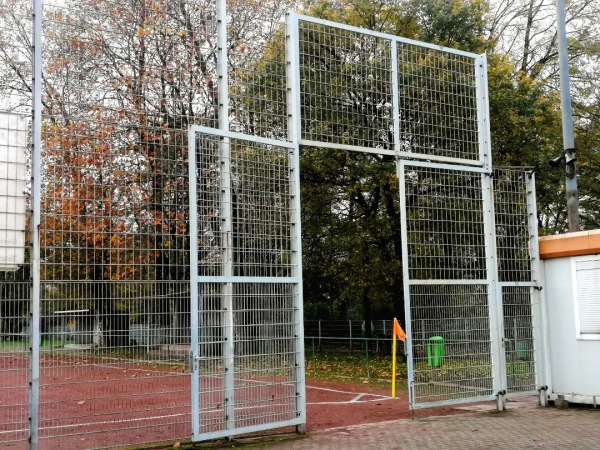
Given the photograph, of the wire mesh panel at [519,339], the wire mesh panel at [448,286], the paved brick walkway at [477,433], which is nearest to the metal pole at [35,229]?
the paved brick walkway at [477,433]

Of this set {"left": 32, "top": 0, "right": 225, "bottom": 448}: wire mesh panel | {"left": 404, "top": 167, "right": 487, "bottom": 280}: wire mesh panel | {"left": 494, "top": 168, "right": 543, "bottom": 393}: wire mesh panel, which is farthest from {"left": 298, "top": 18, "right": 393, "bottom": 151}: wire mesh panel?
{"left": 494, "top": 168, "right": 543, "bottom": 393}: wire mesh panel

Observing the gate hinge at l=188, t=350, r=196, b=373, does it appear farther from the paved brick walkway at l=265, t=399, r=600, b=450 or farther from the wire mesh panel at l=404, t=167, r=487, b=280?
the wire mesh panel at l=404, t=167, r=487, b=280

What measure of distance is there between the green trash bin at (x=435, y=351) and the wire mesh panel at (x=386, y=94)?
268cm

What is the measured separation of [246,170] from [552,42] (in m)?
22.7

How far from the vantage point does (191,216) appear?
7820 mm

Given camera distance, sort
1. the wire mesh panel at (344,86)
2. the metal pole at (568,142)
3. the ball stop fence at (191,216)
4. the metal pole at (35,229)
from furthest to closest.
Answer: the metal pole at (568,142), the wire mesh panel at (344,86), the ball stop fence at (191,216), the metal pole at (35,229)

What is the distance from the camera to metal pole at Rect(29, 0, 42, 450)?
6914 mm

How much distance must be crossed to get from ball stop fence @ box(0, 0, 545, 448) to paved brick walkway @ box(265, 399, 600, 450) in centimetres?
35

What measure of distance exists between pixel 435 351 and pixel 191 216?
4396mm

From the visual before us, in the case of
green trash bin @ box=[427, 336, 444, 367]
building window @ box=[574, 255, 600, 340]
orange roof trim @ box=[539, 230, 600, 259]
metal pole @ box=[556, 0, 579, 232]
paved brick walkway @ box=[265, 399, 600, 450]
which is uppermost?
metal pole @ box=[556, 0, 579, 232]

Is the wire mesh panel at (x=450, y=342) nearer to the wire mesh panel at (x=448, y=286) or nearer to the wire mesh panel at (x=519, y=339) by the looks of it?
the wire mesh panel at (x=448, y=286)

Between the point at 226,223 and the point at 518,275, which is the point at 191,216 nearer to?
the point at 226,223

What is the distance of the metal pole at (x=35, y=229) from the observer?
6.91 m

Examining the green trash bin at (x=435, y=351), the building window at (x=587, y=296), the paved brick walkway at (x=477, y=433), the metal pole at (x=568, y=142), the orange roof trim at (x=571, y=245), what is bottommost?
the paved brick walkway at (x=477, y=433)
